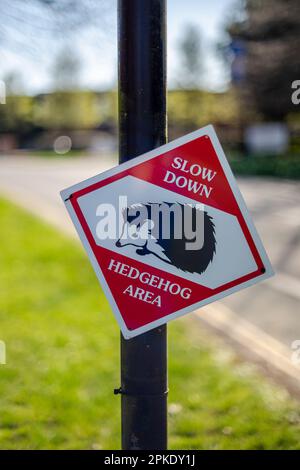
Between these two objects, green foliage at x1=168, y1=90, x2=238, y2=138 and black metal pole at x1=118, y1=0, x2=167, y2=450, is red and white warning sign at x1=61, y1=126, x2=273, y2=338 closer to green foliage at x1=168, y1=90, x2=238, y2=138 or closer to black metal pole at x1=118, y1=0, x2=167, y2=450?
black metal pole at x1=118, y1=0, x2=167, y2=450

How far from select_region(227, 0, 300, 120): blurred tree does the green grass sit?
13.4 metres

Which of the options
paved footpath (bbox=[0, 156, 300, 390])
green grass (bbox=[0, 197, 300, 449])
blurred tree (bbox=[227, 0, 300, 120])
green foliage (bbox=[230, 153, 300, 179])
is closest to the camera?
green grass (bbox=[0, 197, 300, 449])

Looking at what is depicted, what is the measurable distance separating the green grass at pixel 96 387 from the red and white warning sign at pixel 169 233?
71.4 inches

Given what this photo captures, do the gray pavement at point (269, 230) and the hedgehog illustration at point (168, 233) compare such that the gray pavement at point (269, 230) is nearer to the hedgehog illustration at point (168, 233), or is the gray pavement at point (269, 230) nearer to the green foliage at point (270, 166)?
the green foliage at point (270, 166)

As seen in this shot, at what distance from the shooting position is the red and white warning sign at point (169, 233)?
2.21 meters

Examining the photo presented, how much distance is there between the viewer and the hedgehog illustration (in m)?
2.21

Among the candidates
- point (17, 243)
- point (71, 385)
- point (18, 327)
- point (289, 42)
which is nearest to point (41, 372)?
point (71, 385)

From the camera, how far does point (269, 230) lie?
13305mm

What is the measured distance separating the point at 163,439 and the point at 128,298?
1.81ft

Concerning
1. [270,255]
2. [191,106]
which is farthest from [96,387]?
[191,106]

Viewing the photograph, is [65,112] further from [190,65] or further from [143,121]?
[143,121]

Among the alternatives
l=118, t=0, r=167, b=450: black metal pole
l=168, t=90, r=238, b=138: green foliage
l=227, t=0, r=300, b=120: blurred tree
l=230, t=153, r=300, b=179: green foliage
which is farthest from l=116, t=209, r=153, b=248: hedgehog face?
l=168, t=90, r=238, b=138: green foliage

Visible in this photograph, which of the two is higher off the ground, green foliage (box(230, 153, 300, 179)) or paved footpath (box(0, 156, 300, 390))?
green foliage (box(230, 153, 300, 179))

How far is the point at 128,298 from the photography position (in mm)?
2250
